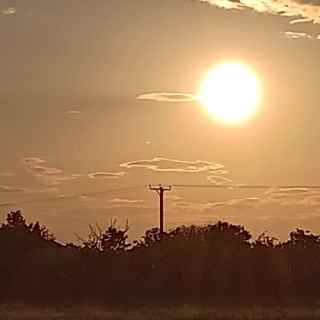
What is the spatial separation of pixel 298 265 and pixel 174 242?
8750 mm

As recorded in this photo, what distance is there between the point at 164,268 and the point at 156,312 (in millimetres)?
10868

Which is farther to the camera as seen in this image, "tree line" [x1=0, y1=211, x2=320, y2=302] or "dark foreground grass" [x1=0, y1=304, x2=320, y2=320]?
"tree line" [x1=0, y1=211, x2=320, y2=302]

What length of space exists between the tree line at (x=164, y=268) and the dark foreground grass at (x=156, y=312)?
437cm

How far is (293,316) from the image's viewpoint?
50.8 metres

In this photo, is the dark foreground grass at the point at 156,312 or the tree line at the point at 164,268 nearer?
the dark foreground grass at the point at 156,312

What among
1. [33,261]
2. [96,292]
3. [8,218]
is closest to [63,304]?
[96,292]

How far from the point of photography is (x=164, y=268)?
66.2 meters

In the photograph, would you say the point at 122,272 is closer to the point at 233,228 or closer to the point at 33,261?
the point at 33,261

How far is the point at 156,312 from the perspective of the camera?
55.4m

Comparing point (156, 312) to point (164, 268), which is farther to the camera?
point (164, 268)

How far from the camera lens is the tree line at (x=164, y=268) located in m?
64.0

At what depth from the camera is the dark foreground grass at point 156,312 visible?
50.1 m

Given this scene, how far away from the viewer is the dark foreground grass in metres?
50.1

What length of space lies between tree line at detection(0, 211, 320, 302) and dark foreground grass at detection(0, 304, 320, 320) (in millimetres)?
4366
